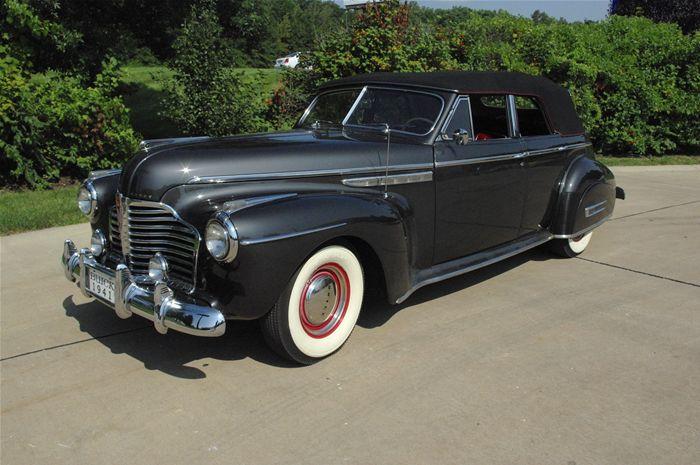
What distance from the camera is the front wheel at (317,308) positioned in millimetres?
3332

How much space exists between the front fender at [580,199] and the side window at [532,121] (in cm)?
41

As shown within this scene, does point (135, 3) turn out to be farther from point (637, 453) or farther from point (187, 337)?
point (637, 453)

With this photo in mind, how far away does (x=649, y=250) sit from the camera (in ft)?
19.5

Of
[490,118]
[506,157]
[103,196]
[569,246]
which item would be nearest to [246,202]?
[103,196]

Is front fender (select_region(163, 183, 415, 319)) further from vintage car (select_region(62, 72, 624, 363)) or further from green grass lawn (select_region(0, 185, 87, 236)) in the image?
green grass lawn (select_region(0, 185, 87, 236))

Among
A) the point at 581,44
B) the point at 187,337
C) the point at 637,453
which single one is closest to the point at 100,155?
the point at 187,337

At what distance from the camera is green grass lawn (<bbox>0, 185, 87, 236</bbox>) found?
638 centimetres

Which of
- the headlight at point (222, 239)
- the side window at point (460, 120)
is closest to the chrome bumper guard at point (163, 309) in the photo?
the headlight at point (222, 239)

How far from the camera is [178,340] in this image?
3.87 meters

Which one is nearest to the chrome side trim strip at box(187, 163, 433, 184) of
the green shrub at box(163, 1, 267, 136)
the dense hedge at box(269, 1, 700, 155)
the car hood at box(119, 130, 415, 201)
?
the car hood at box(119, 130, 415, 201)

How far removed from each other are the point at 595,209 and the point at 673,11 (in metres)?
19.3

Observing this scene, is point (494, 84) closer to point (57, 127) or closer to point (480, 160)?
point (480, 160)

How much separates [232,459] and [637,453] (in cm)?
181

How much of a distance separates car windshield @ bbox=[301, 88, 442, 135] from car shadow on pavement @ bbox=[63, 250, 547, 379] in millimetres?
1301
